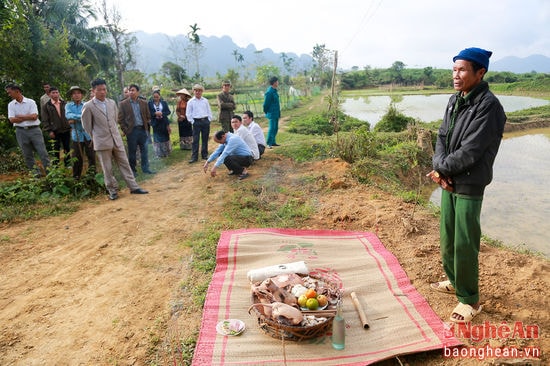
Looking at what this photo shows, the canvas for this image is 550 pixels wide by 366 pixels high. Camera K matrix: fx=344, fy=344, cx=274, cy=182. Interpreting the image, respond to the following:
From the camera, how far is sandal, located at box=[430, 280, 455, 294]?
10.3ft

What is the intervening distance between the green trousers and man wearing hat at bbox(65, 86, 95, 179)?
5665 millimetres

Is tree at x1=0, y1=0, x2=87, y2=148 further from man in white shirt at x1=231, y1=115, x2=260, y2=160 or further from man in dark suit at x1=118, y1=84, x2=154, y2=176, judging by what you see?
man in white shirt at x1=231, y1=115, x2=260, y2=160

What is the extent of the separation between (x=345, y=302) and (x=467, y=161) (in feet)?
5.07

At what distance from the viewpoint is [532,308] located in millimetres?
2906

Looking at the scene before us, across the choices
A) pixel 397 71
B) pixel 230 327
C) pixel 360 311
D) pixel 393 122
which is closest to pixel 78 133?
pixel 230 327

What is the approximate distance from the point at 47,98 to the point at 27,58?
53.5 inches

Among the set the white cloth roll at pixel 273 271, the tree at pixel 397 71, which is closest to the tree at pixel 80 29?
the white cloth roll at pixel 273 271

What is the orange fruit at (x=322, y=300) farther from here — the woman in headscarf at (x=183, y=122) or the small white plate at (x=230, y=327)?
the woman in headscarf at (x=183, y=122)

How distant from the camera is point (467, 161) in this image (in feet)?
8.23

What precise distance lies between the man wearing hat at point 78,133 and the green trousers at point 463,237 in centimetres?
567

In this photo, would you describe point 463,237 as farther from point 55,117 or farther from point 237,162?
point 55,117

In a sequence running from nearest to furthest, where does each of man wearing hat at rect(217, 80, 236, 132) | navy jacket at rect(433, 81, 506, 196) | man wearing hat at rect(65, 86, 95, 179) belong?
navy jacket at rect(433, 81, 506, 196) < man wearing hat at rect(65, 86, 95, 179) < man wearing hat at rect(217, 80, 236, 132)

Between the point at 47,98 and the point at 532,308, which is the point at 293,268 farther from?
the point at 47,98

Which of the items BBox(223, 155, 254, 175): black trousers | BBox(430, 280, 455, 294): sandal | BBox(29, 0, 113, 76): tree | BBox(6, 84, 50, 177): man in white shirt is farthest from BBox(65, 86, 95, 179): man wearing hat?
BBox(29, 0, 113, 76): tree
